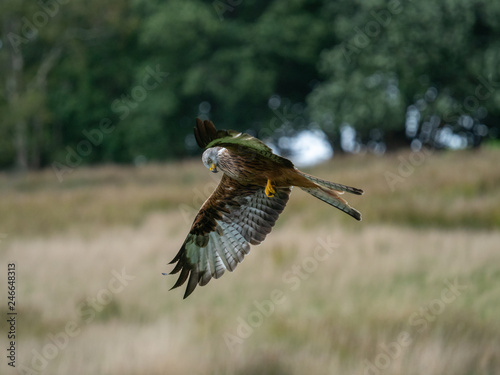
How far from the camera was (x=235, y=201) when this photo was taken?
239 cm

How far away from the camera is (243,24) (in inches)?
998

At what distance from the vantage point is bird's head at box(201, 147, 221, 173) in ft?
5.15

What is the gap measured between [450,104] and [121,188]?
33.1 ft

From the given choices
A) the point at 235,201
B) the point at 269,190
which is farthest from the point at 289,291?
the point at 269,190

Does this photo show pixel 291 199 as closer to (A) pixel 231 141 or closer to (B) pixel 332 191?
(B) pixel 332 191

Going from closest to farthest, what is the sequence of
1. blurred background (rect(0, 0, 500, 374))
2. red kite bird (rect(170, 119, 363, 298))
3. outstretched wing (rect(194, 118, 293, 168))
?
1. outstretched wing (rect(194, 118, 293, 168))
2. red kite bird (rect(170, 119, 363, 298))
3. blurred background (rect(0, 0, 500, 374))

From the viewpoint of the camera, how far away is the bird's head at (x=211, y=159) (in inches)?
61.8

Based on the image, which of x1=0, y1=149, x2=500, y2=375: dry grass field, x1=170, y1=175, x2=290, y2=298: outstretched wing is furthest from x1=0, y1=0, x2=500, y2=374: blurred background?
x1=170, y1=175, x2=290, y2=298: outstretched wing

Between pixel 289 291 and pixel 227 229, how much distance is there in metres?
6.25

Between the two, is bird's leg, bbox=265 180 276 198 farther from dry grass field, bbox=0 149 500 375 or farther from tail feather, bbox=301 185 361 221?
dry grass field, bbox=0 149 500 375

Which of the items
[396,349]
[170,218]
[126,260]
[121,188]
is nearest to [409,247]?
[396,349]

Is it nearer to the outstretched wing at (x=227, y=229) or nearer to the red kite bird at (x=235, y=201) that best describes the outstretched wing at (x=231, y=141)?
the red kite bird at (x=235, y=201)

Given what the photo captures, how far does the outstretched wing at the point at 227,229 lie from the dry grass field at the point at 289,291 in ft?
13.2

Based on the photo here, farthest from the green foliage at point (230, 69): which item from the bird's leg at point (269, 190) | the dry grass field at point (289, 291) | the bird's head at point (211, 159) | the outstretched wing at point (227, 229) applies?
the bird's head at point (211, 159)
